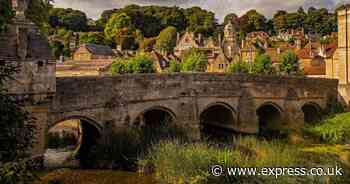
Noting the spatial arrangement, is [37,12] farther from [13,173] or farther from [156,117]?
[13,173]

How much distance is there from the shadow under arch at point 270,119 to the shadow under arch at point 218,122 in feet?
6.08

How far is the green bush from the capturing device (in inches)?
871

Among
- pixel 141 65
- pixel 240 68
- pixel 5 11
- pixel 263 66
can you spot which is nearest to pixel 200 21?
pixel 240 68

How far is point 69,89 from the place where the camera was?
54.4 ft

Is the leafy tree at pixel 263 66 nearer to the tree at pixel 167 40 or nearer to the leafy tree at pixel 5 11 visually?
the leafy tree at pixel 5 11

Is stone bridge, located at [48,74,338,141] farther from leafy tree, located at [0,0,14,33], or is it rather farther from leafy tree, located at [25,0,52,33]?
leafy tree, located at [0,0,14,33]

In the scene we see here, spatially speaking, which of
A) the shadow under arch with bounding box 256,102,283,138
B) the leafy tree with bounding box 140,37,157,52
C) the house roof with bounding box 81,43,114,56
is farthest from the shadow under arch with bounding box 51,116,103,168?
the leafy tree with bounding box 140,37,157,52

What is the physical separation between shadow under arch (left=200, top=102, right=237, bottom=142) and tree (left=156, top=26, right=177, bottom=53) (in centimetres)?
4378

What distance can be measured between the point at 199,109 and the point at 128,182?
30.8 feet

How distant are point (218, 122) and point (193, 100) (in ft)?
16.1

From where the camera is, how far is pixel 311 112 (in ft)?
90.4

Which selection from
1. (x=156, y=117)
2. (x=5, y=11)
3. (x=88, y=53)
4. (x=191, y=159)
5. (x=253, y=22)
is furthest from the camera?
(x=253, y=22)

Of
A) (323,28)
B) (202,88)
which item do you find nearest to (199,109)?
(202,88)

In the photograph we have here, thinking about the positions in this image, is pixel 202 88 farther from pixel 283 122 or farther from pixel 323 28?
pixel 323 28
